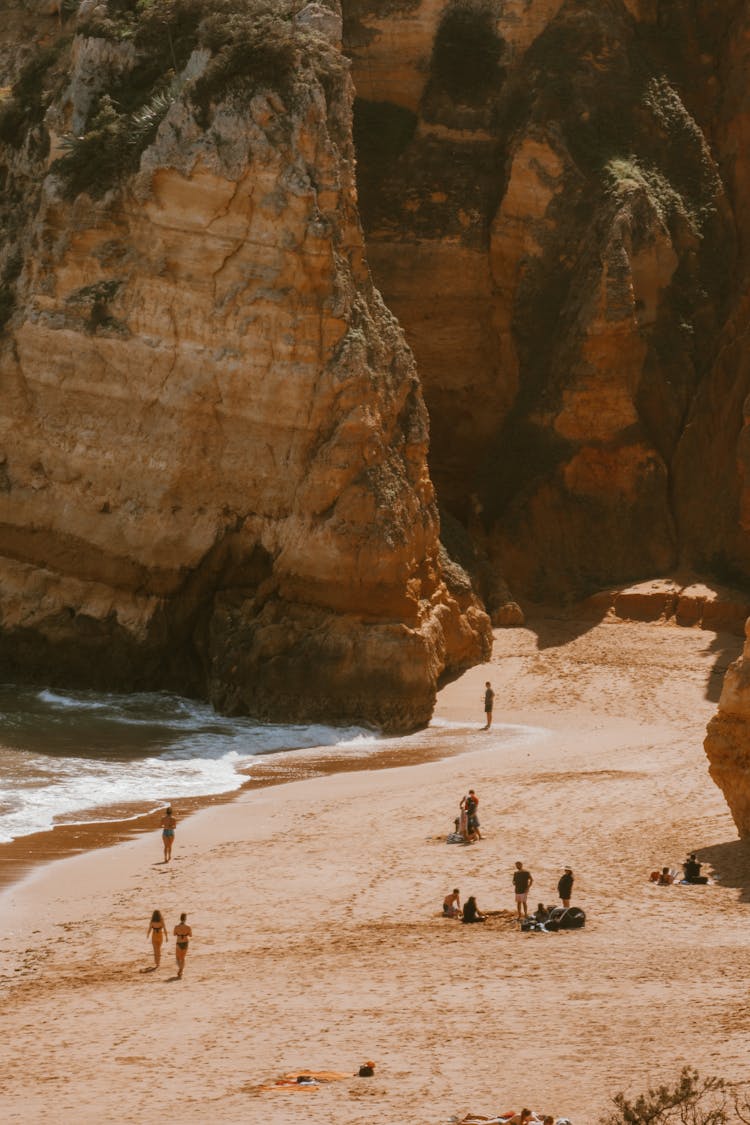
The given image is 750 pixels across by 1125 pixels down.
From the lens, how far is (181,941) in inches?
598

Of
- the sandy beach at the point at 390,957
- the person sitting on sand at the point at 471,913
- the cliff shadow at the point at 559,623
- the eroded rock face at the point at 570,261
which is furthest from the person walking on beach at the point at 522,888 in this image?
the eroded rock face at the point at 570,261

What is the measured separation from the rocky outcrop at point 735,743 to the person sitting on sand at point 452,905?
3.10 meters

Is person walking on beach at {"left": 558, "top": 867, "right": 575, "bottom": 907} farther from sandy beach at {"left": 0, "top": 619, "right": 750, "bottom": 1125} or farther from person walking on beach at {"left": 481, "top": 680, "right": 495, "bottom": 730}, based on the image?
person walking on beach at {"left": 481, "top": 680, "right": 495, "bottom": 730}

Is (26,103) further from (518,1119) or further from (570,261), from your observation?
(518,1119)

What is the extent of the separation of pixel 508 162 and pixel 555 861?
2023 centimetres

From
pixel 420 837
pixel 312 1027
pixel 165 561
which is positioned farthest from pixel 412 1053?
pixel 165 561

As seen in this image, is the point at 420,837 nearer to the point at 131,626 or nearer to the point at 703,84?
the point at 131,626

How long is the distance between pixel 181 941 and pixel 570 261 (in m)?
22.2

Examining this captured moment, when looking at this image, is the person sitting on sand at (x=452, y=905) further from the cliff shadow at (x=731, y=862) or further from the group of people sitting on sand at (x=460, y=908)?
the cliff shadow at (x=731, y=862)

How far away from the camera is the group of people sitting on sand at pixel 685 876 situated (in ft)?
55.9

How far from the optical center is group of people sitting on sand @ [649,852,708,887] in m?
17.0

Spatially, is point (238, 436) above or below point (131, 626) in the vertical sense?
above

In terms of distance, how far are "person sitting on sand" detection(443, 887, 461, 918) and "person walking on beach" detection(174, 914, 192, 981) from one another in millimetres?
2423

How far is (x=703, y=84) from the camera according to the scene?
36812 mm
